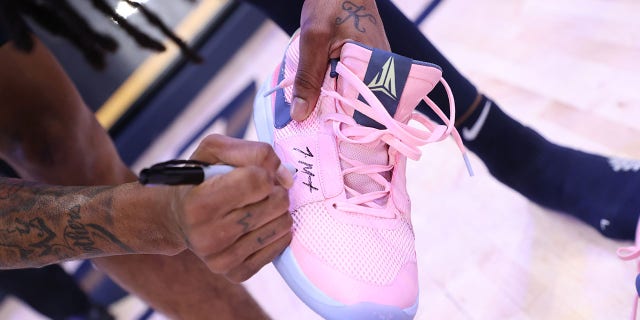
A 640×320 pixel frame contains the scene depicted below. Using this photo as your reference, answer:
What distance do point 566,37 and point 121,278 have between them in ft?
3.34

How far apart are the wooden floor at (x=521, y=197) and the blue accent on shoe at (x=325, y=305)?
233 millimetres

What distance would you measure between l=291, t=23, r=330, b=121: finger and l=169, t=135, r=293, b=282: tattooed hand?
0.14 m

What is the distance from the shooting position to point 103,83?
1.70 m

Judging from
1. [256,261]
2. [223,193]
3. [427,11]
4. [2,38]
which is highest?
[2,38]

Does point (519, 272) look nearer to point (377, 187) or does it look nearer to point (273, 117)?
point (377, 187)

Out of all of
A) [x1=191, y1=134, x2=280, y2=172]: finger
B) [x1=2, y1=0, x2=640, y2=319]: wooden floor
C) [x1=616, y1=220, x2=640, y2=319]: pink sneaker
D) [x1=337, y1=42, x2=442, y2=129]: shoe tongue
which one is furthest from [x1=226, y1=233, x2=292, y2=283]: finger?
[x1=616, y1=220, x2=640, y2=319]: pink sneaker

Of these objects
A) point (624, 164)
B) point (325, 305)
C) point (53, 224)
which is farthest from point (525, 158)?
point (53, 224)

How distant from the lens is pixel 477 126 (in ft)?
2.76

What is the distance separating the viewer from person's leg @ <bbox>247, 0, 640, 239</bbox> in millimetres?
783

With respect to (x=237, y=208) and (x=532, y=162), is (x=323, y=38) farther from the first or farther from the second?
(x=532, y=162)

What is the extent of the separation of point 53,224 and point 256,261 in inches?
9.6

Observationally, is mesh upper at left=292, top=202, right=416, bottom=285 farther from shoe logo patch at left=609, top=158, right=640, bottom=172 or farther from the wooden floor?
shoe logo patch at left=609, top=158, right=640, bottom=172

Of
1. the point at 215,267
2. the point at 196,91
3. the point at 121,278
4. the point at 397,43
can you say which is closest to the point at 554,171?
the point at 397,43

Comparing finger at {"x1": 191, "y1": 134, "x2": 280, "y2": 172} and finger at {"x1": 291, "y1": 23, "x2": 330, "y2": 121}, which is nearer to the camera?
finger at {"x1": 191, "y1": 134, "x2": 280, "y2": 172}
